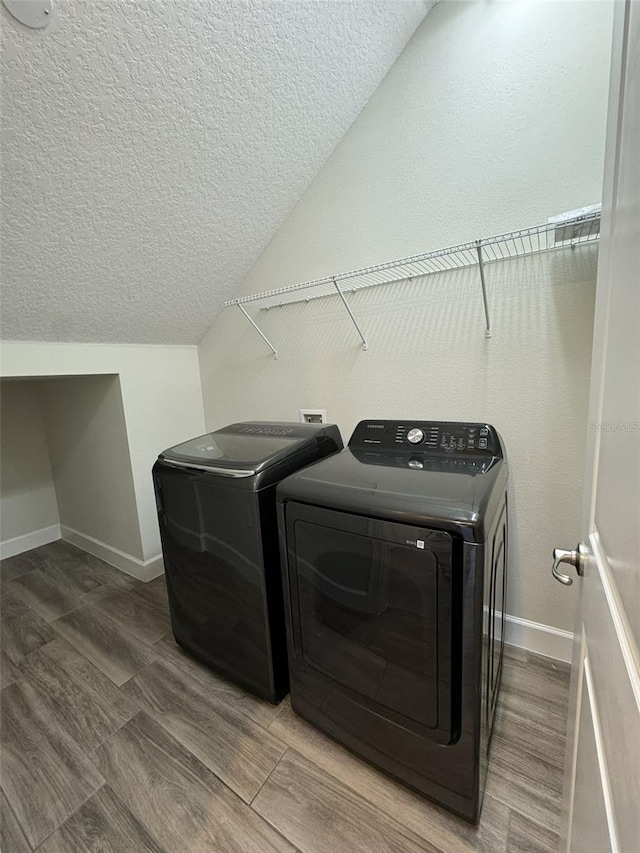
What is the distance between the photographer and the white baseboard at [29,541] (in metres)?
2.59

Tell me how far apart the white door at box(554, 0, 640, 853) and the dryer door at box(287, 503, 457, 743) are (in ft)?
0.93

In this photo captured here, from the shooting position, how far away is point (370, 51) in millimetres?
1422

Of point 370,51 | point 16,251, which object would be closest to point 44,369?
point 16,251

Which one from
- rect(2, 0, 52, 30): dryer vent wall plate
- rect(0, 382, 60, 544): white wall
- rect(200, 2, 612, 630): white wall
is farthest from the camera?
rect(0, 382, 60, 544): white wall

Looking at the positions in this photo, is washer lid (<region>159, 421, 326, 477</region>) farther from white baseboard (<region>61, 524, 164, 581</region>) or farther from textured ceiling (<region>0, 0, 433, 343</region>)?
white baseboard (<region>61, 524, 164, 581</region>)

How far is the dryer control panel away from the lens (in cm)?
132

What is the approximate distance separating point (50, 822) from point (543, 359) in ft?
7.15

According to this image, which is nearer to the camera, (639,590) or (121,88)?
(639,590)

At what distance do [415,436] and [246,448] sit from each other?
69 cm

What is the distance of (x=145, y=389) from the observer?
2164 millimetres

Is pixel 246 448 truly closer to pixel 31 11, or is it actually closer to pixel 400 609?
pixel 400 609

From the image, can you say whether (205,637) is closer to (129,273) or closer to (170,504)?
(170,504)

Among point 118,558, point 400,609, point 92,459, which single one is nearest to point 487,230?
point 400,609

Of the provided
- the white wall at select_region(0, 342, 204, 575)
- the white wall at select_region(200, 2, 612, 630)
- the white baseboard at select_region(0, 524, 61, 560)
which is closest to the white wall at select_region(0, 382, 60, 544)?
the white baseboard at select_region(0, 524, 61, 560)
